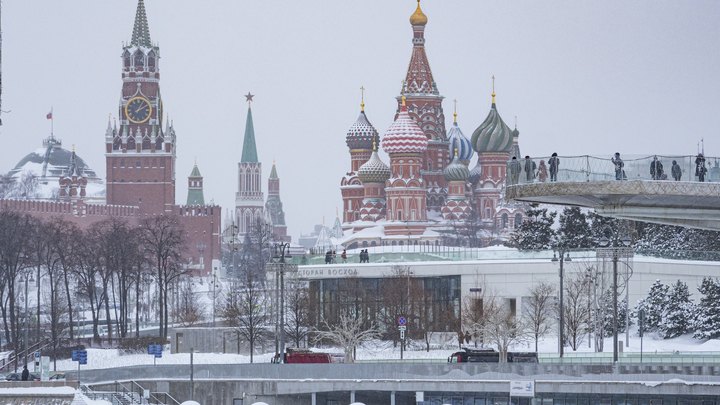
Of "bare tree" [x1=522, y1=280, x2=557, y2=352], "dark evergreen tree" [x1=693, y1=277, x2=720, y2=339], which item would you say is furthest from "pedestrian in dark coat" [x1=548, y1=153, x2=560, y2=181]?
"bare tree" [x1=522, y1=280, x2=557, y2=352]

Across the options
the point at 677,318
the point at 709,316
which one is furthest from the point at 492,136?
the point at 709,316

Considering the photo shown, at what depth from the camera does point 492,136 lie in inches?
5108

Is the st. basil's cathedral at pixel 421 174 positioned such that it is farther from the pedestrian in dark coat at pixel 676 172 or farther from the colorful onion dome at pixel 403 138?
the pedestrian in dark coat at pixel 676 172

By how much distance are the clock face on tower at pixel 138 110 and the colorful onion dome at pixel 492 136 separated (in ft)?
138

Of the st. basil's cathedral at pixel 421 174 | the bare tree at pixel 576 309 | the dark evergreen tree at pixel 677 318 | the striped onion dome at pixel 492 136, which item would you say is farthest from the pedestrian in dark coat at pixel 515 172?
the striped onion dome at pixel 492 136

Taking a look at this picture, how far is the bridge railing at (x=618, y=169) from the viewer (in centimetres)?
3319

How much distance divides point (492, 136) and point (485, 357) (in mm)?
85554

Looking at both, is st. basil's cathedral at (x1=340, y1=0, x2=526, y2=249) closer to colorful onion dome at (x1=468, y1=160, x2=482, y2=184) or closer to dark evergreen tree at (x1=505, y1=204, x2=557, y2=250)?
colorful onion dome at (x1=468, y1=160, x2=482, y2=184)

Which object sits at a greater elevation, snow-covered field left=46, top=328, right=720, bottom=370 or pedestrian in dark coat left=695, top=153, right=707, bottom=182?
pedestrian in dark coat left=695, top=153, right=707, bottom=182

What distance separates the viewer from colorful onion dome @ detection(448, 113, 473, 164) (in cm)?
13412

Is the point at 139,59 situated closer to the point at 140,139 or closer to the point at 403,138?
the point at 140,139

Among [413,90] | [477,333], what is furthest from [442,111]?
[477,333]

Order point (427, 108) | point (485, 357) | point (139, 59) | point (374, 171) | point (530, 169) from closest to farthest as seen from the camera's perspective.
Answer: point (530, 169) < point (485, 357) < point (374, 171) < point (427, 108) < point (139, 59)

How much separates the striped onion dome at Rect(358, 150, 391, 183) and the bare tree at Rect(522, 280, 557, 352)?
6545 centimetres
